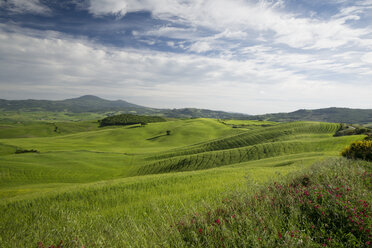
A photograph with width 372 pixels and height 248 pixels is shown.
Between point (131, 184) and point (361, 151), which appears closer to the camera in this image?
point (131, 184)

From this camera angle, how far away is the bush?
12250 mm

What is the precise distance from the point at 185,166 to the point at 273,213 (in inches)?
1453

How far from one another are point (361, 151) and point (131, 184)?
15.4 metres

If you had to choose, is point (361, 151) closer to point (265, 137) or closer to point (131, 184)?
point (131, 184)

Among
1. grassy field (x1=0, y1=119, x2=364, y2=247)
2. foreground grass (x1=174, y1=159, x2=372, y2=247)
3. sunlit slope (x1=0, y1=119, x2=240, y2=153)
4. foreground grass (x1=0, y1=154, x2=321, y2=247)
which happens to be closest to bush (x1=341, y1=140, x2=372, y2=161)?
grassy field (x1=0, y1=119, x2=364, y2=247)

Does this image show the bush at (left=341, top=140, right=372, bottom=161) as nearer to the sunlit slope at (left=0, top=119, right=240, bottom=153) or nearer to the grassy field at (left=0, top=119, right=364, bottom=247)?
the grassy field at (left=0, top=119, right=364, bottom=247)

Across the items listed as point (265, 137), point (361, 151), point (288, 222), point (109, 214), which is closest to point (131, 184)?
point (109, 214)

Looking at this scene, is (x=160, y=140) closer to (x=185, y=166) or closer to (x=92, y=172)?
(x=92, y=172)

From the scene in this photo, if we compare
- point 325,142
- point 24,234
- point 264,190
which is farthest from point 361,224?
Result: point 325,142

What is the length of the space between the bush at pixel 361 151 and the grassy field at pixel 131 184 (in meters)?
3.12

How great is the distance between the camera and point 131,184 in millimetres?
12094

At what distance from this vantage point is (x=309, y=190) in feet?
16.8

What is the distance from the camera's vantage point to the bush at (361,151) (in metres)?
12.2

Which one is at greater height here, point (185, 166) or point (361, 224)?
point (361, 224)
